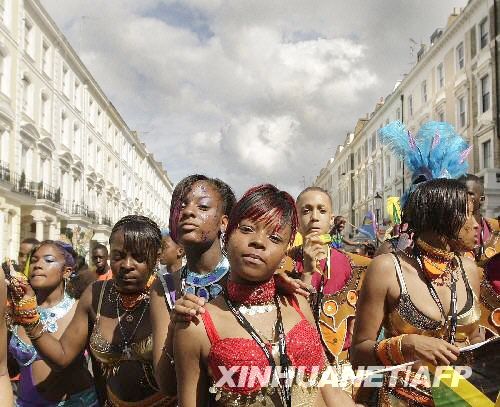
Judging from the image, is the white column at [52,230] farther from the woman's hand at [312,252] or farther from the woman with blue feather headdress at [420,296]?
the woman with blue feather headdress at [420,296]

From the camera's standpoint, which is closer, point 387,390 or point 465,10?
point 387,390

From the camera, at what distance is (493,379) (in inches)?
96.9

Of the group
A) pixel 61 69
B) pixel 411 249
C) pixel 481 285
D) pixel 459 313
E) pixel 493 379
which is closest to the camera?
pixel 493 379

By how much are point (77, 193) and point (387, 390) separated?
1640 inches

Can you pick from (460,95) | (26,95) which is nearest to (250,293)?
(460,95)

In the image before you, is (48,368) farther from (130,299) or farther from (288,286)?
(288,286)

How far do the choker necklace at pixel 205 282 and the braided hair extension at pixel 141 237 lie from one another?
450 millimetres

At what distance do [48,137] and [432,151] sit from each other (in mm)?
33446

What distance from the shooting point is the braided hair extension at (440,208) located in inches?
106

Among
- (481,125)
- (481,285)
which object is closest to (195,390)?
(481,285)

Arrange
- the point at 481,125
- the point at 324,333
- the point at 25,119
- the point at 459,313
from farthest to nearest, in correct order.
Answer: the point at 25,119
the point at 481,125
the point at 324,333
the point at 459,313

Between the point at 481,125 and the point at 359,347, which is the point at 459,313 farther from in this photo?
the point at 481,125

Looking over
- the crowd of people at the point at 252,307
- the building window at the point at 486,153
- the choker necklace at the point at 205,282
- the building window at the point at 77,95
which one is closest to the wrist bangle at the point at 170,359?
the crowd of people at the point at 252,307

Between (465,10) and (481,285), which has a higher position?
(465,10)
